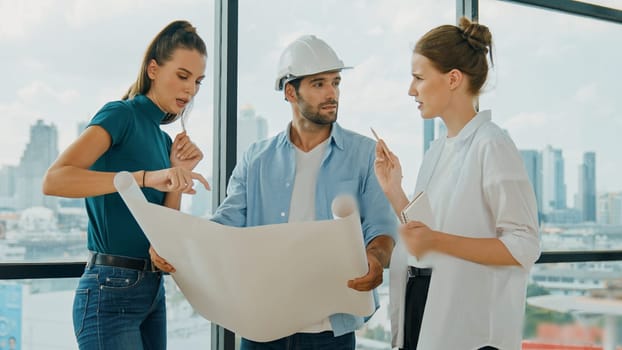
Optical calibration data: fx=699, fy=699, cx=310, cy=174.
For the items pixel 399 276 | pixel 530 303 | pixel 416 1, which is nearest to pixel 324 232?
pixel 399 276

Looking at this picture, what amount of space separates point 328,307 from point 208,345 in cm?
88

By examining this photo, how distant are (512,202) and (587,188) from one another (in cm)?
221

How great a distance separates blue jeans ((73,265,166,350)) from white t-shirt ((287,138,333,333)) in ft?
1.50

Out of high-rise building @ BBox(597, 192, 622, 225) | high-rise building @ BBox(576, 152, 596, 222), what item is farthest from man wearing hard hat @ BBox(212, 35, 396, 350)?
high-rise building @ BBox(597, 192, 622, 225)

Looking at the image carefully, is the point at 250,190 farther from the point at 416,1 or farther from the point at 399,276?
the point at 416,1

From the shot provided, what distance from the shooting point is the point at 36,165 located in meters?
2.20

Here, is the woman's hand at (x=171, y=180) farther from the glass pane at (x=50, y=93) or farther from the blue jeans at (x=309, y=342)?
the glass pane at (x=50, y=93)

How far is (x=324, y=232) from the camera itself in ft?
5.30

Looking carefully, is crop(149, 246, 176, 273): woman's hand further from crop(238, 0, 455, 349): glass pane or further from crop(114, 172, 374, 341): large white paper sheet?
crop(238, 0, 455, 349): glass pane

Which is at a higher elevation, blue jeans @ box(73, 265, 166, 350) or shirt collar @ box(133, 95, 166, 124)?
shirt collar @ box(133, 95, 166, 124)

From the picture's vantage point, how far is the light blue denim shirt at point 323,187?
1.96 meters

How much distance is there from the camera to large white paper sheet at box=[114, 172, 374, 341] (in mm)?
1595

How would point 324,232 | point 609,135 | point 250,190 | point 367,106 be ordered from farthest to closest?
point 609,135, point 367,106, point 250,190, point 324,232

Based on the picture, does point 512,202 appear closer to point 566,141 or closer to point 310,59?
point 310,59
